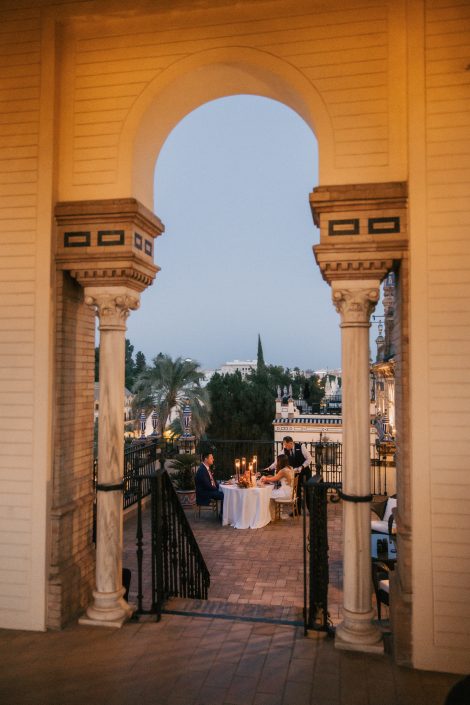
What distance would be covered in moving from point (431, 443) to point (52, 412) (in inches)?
116

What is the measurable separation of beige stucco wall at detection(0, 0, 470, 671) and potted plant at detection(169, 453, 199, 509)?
5.85 metres

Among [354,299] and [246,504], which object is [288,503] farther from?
[354,299]

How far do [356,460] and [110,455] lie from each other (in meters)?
1.99

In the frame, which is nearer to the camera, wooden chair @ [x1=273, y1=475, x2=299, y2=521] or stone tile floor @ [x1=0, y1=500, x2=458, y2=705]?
stone tile floor @ [x1=0, y1=500, x2=458, y2=705]

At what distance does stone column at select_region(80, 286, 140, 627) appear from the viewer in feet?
14.1

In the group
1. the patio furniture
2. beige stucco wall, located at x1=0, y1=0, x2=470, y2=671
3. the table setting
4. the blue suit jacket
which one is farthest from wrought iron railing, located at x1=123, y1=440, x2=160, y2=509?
beige stucco wall, located at x1=0, y1=0, x2=470, y2=671

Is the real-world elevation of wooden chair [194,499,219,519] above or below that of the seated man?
below

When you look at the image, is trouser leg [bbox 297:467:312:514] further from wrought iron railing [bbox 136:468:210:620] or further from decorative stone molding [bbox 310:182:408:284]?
decorative stone molding [bbox 310:182:408:284]

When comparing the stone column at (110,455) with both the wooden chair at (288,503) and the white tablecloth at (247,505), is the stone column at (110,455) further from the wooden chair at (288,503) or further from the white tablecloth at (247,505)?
the wooden chair at (288,503)

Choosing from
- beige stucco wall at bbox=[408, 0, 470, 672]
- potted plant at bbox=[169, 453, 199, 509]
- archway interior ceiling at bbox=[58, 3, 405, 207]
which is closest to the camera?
beige stucco wall at bbox=[408, 0, 470, 672]

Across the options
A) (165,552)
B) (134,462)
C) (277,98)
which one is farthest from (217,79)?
(134,462)

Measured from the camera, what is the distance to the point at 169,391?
17047mm

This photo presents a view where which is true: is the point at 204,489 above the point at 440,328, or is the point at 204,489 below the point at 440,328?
below

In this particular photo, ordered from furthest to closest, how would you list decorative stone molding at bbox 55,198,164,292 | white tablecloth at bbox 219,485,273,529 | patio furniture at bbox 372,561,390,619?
white tablecloth at bbox 219,485,273,529, patio furniture at bbox 372,561,390,619, decorative stone molding at bbox 55,198,164,292
